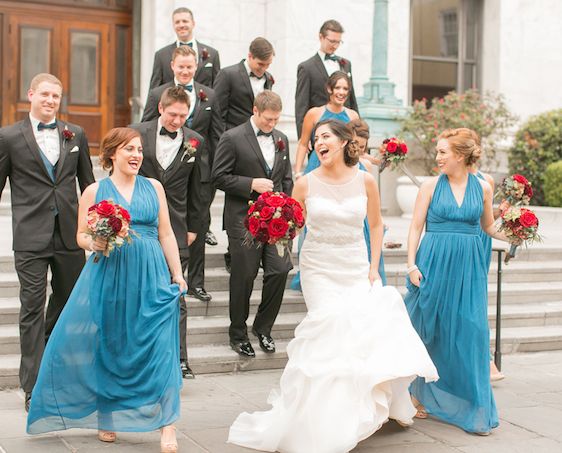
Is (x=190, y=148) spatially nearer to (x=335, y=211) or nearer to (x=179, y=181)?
(x=179, y=181)

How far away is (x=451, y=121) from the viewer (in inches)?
619

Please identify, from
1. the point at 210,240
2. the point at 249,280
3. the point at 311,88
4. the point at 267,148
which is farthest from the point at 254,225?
the point at 210,240

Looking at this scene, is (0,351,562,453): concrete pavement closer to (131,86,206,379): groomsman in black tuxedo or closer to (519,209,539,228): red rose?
(131,86,206,379): groomsman in black tuxedo

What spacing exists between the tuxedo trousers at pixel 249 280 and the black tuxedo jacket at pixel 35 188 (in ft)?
5.15

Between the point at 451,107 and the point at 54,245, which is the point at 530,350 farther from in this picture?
the point at 451,107

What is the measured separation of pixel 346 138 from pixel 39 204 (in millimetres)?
2327

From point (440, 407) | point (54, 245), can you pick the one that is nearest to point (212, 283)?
point (54, 245)

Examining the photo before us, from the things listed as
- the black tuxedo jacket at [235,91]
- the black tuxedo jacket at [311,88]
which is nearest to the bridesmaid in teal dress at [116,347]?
the black tuxedo jacket at [235,91]

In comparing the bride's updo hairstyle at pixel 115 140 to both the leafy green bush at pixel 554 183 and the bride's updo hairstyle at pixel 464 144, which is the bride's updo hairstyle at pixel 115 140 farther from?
the leafy green bush at pixel 554 183

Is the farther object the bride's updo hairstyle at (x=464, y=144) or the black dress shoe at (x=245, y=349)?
the black dress shoe at (x=245, y=349)

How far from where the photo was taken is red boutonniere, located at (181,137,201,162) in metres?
7.75

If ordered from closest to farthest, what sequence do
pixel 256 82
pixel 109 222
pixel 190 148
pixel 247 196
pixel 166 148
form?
pixel 109 222
pixel 190 148
pixel 166 148
pixel 247 196
pixel 256 82

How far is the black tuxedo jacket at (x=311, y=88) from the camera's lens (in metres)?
10.2

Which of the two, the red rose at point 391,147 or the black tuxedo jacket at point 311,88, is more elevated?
the black tuxedo jacket at point 311,88
